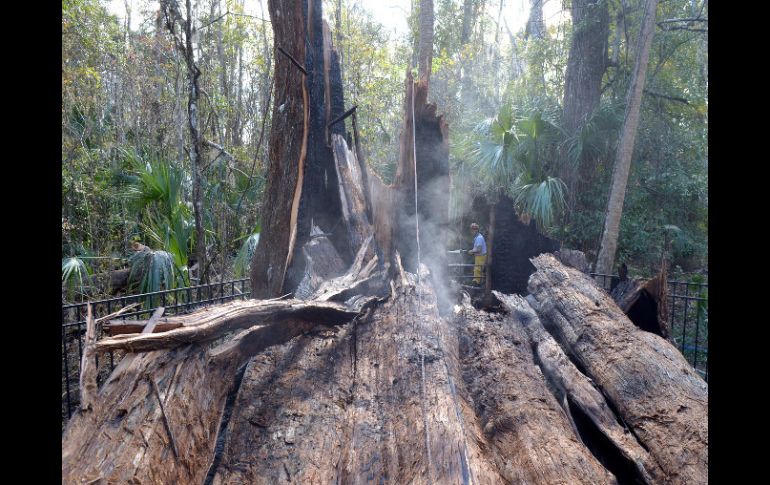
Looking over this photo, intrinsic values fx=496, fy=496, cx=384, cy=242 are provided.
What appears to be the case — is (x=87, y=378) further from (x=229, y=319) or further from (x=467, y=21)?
(x=467, y=21)

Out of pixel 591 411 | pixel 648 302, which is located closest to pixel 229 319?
pixel 591 411

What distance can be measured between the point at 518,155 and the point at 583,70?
10.4 ft

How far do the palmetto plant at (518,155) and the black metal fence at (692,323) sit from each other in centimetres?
222

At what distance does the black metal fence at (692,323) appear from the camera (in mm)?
6094

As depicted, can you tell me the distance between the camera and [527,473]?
2.27 meters

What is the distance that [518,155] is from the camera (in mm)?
10211

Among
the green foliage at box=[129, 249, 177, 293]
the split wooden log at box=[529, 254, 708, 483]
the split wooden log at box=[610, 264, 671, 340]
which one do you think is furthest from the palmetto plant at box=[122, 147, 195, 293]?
the split wooden log at box=[610, 264, 671, 340]

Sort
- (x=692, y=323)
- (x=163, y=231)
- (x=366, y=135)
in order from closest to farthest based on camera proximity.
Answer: (x=163, y=231)
(x=692, y=323)
(x=366, y=135)

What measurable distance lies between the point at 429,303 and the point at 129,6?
14186 mm

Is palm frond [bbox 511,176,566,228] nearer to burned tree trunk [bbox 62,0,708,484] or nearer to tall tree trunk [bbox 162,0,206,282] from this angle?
burned tree trunk [bbox 62,0,708,484]

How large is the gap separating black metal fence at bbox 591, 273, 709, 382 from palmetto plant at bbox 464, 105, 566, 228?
2.22 m

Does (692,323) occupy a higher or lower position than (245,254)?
lower
